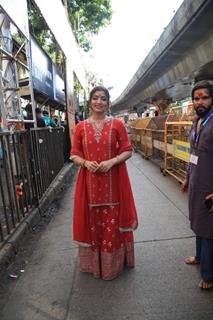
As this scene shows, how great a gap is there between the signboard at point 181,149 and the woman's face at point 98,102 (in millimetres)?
3400

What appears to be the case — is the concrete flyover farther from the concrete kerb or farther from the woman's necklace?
the woman's necklace

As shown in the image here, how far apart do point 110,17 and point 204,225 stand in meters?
17.9

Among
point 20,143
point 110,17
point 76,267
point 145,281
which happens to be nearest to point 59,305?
point 76,267

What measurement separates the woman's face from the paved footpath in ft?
5.38

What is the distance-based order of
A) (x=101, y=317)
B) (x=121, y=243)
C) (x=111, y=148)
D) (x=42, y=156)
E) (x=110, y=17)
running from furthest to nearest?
(x=110, y=17) < (x=42, y=156) < (x=121, y=243) < (x=111, y=148) < (x=101, y=317)

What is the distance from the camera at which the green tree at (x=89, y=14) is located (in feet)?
54.1

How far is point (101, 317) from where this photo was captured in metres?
2.19

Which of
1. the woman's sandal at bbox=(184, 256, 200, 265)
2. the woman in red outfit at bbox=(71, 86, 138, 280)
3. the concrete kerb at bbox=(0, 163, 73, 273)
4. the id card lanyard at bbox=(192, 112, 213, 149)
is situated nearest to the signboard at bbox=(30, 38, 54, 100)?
the concrete kerb at bbox=(0, 163, 73, 273)

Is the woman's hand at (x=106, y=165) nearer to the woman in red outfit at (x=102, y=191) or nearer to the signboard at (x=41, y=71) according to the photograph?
the woman in red outfit at (x=102, y=191)

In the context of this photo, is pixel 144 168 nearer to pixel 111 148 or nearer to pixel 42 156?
pixel 42 156

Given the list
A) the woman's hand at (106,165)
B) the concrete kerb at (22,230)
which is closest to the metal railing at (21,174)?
the concrete kerb at (22,230)

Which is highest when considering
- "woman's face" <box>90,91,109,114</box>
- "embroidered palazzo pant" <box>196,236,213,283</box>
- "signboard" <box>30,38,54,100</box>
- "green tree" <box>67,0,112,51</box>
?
"green tree" <box>67,0,112,51</box>

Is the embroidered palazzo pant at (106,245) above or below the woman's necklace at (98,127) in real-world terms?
below

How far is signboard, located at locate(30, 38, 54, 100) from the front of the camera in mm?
7278
